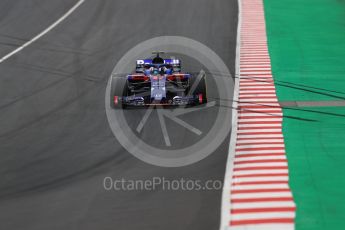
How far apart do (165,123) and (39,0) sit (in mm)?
17344

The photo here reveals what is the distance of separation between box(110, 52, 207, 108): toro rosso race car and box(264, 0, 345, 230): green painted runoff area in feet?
11.0

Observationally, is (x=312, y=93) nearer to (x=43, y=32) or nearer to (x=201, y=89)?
(x=201, y=89)

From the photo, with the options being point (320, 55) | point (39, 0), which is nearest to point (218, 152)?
point (320, 55)

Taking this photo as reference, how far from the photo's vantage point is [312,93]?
58.5ft

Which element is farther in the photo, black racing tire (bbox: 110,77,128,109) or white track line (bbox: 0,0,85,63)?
white track line (bbox: 0,0,85,63)

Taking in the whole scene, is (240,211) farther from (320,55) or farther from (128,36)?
(128,36)

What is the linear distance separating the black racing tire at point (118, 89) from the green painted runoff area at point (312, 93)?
5.98 meters

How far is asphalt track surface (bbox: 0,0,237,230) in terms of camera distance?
37.6 ft

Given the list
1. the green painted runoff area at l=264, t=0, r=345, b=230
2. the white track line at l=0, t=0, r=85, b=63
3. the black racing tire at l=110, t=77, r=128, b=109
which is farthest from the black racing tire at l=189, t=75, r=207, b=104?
the white track line at l=0, t=0, r=85, b=63

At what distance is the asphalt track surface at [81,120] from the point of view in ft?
37.6

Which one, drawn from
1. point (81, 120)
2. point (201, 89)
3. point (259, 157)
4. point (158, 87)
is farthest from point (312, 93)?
point (81, 120)

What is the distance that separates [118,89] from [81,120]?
7.73ft

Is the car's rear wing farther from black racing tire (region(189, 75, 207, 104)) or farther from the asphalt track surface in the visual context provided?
the asphalt track surface

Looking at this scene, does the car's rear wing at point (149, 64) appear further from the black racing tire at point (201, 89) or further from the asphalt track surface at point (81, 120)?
the asphalt track surface at point (81, 120)
